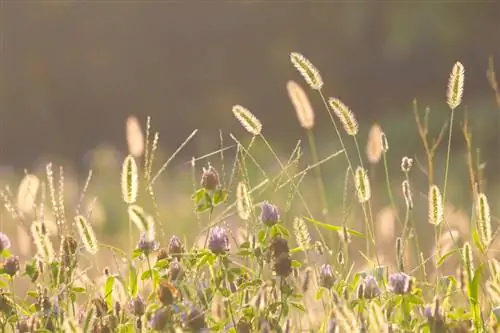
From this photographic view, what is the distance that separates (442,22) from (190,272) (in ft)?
46.2

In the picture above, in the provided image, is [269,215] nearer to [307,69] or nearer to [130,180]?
[130,180]

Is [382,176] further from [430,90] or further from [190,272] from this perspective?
[190,272]

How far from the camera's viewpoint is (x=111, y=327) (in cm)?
200

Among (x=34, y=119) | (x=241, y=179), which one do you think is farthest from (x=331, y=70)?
(x=241, y=179)

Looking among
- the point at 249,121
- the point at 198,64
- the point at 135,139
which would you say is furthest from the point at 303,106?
the point at 198,64

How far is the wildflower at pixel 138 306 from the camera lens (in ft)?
6.45

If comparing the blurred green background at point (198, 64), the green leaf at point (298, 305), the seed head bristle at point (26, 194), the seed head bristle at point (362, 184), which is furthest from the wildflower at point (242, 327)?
→ the blurred green background at point (198, 64)

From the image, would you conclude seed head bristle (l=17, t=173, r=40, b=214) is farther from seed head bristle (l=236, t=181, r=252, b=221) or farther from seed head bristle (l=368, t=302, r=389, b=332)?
seed head bristle (l=368, t=302, r=389, b=332)

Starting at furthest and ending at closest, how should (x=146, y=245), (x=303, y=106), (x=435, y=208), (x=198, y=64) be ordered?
(x=198, y=64), (x=303, y=106), (x=435, y=208), (x=146, y=245)

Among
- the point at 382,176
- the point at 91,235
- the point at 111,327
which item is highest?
the point at 91,235

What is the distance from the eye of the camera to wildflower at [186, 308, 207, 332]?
1751mm

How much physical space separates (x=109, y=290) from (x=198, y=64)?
1578cm

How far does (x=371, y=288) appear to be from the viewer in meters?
1.87

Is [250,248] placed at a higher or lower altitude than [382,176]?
higher
